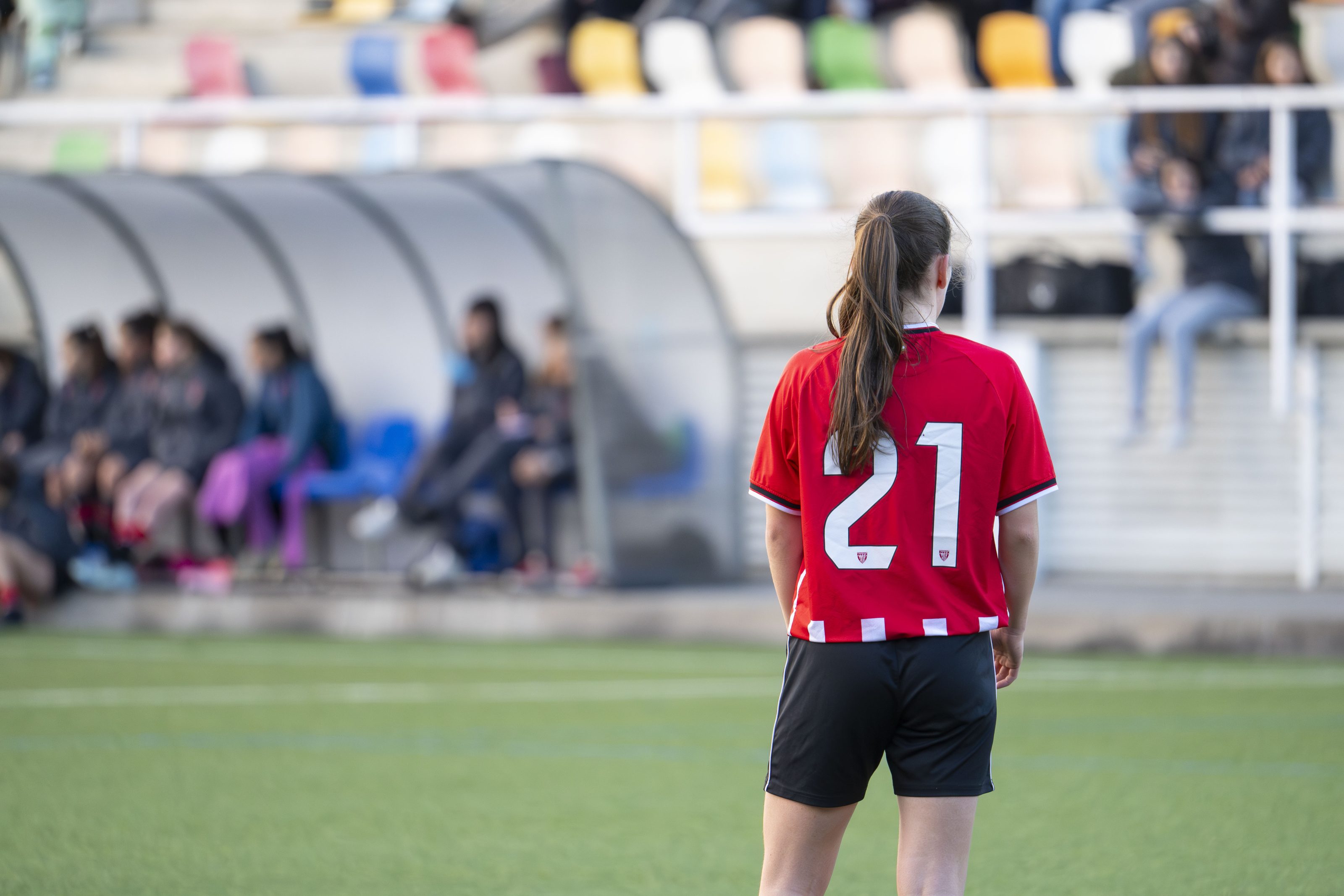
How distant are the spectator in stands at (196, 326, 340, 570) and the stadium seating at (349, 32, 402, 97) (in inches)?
266

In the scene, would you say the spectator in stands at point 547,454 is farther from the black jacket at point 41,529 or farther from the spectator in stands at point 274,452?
the black jacket at point 41,529

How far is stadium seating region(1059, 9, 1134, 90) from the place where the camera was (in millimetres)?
15969

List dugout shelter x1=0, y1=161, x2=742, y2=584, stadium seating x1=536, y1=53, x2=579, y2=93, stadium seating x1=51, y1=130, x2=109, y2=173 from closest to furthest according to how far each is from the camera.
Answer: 1. dugout shelter x1=0, y1=161, x2=742, y2=584
2. stadium seating x1=51, y1=130, x2=109, y2=173
3. stadium seating x1=536, y1=53, x2=579, y2=93

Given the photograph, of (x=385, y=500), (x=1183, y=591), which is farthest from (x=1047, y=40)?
(x=385, y=500)

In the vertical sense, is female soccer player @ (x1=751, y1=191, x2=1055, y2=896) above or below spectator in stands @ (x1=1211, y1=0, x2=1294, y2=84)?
below

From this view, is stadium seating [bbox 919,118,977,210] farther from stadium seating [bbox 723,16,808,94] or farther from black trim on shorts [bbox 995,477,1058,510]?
black trim on shorts [bbox 995,477,1058,510]

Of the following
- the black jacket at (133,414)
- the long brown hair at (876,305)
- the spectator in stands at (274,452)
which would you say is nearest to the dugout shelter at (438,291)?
the black jacket at (133,414)

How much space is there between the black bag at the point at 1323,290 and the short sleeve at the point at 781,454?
→ 9.83m

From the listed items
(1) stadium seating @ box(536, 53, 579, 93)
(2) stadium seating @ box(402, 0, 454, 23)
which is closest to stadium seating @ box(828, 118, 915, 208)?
(1) stadium seating @ box(536, 53, 579, 93)

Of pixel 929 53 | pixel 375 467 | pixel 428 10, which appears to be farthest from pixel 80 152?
pixel 929 53

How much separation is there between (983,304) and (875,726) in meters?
9.36

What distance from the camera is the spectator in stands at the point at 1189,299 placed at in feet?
39.0

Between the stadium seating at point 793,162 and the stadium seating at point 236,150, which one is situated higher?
the stadium seating at point 236,150

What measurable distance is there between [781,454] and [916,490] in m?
0.25
